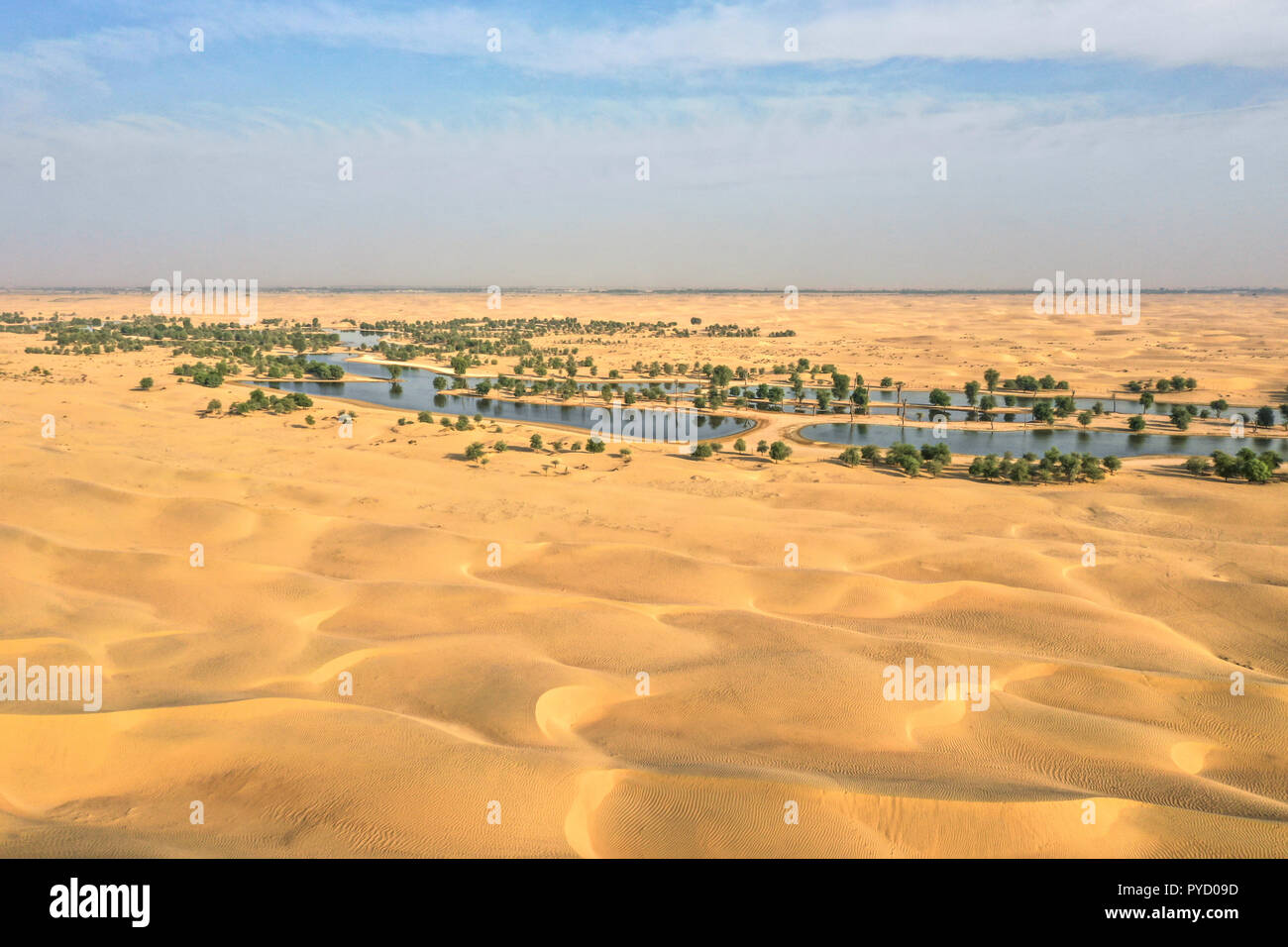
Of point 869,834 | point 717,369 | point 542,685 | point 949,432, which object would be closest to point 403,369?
point 717,369

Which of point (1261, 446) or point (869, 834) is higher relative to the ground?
point (1261, 446)

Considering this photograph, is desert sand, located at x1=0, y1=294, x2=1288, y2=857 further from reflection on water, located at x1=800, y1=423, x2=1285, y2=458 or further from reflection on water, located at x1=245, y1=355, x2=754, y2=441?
reflection on water, located at x1=245, y1=355, x2=754, y2=441

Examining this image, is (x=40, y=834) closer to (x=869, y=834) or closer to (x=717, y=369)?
(x=869, y=834)

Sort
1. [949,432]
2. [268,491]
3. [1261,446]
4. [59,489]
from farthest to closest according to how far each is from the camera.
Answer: [949,432] < [1261,446] < [268,491] < [59,489]

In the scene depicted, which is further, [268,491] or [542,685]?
[268,491]

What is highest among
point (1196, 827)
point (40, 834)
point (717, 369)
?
point (717, 369)
